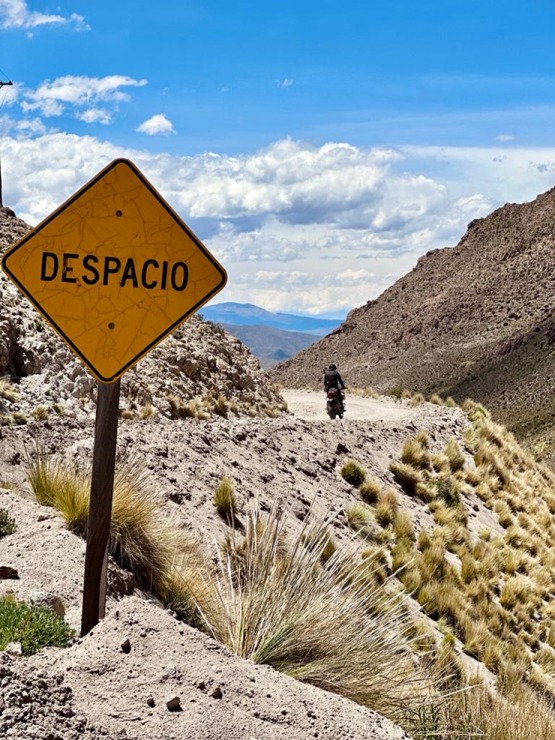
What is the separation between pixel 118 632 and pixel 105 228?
2205mm

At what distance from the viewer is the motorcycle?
2301 centimetres

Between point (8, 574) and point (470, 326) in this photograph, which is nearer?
point (8, 574)

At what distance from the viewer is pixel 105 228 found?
471 cm

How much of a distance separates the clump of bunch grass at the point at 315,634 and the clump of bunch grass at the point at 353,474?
893cm

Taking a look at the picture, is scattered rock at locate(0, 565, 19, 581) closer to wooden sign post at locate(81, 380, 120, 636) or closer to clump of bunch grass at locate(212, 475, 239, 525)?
wooden sign post at locate(81, 380, 120, 636)

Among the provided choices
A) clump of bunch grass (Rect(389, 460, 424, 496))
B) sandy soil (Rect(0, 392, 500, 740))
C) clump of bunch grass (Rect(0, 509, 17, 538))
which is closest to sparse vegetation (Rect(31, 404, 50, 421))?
sandy soil (Rect(0, 392, 500, 740))

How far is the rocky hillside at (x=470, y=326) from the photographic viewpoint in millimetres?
82812

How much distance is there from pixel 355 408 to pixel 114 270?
78.4 feet

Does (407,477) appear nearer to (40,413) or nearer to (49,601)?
(40,413)

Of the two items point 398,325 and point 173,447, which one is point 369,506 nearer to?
point 173,447

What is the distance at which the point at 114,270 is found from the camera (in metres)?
4.71

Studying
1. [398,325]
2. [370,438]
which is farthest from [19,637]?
[398,325]

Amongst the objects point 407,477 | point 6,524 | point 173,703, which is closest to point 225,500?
point 6,524

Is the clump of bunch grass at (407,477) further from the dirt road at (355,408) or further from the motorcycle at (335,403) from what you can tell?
the motorcycle at (335,403)
